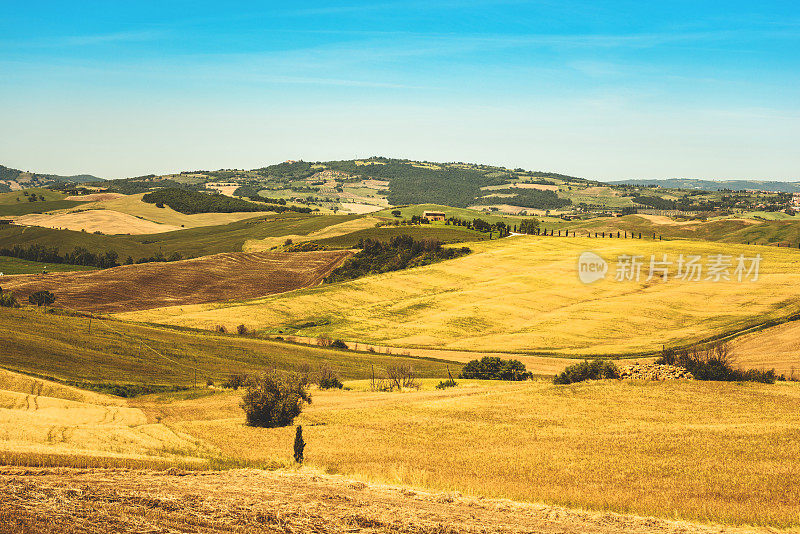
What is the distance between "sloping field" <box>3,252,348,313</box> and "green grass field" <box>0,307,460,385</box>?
34.6 meters

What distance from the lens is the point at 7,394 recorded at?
41.7 metres

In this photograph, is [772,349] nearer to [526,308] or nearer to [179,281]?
[526,308]

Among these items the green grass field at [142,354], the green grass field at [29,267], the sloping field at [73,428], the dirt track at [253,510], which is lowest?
the green grass field at [29,267]

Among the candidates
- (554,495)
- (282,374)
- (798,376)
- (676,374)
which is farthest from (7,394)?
(798,376)

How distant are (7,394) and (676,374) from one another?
4776cm

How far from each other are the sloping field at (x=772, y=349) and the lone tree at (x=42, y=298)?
104 m

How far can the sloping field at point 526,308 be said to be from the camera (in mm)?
89062

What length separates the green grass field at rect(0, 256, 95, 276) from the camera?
15080cm

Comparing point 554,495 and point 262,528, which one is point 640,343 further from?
point 262,528

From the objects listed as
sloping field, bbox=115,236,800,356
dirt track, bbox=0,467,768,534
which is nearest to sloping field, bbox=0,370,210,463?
dirt track, bbox=0,467,768,534

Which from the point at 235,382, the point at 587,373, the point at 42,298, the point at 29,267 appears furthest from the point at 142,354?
the point at 29,267

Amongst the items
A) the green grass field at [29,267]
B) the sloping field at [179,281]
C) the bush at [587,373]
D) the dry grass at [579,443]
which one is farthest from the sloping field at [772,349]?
the green grass field at [29,267]

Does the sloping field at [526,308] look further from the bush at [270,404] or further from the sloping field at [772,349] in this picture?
the bush at [270,404]

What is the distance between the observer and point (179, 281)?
130 meters
